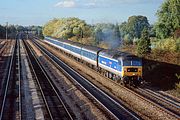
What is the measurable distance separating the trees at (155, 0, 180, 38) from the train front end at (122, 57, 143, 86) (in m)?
18.5

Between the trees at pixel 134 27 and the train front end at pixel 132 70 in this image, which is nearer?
the train front end at pixel 132 70

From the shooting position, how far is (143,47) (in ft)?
132

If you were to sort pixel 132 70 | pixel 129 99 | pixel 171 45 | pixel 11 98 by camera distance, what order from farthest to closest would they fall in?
pixel 171 45 < pixel 132 70 < pixel 11 98 < pixel 129 99

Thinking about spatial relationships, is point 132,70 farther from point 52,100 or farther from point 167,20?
point 167,20

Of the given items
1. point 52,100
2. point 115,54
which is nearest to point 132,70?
point 115,54

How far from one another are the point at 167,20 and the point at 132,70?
772 inches

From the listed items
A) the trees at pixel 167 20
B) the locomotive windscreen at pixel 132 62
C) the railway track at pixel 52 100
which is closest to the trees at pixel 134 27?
the trees at pixel 167 20

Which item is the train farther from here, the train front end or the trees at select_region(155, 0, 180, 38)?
the trees at select_region(155, 0, 180, 38)

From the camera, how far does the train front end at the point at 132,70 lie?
28000 millimetres

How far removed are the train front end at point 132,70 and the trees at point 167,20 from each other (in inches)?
727

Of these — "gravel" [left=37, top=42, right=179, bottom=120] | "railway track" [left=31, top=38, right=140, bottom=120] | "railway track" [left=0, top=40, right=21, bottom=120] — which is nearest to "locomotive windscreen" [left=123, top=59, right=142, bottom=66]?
"gravel" [left=37, top=42, right=179, bottom=120]

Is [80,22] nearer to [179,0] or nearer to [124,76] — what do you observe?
[179,0]

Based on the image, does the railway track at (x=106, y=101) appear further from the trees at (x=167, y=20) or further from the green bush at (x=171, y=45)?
the trees at (x=167, y=20)

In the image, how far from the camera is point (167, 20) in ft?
150
